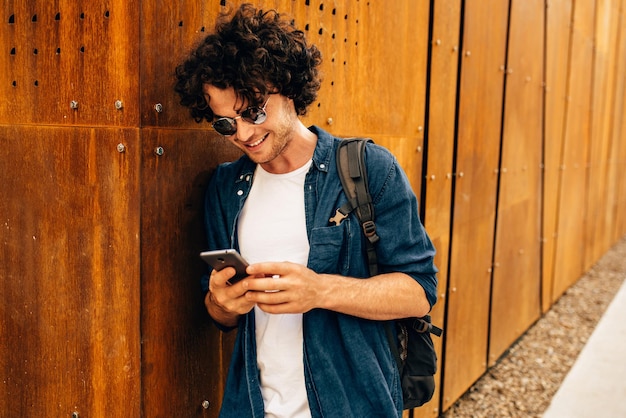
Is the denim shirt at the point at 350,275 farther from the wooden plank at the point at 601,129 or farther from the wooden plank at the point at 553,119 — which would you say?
the wooden plank at the point at 601,129

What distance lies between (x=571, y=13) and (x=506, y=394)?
14.8ft

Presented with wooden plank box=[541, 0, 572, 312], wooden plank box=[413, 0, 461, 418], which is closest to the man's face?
wooden plank box=[413, 0, 461, 418]

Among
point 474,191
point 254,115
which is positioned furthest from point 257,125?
point 474,191

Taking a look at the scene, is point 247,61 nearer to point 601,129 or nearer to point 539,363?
point 539,363

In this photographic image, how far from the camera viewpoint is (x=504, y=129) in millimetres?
5230

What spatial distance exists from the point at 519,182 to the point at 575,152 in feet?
9.05

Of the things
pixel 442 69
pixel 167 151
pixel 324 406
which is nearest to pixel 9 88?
pixel 167 151

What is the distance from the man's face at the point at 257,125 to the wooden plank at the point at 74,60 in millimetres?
292

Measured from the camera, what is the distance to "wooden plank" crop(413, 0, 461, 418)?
3.90m

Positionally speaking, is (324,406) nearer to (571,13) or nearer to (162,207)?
(162,207)

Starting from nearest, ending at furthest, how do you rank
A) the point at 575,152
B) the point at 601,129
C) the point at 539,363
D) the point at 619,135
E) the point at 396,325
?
the point at 396,325 → the point at 539,363 → the point at 575,152 → the point at 601,129 → the point at 619,135

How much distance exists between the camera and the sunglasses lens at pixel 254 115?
185 centimetres

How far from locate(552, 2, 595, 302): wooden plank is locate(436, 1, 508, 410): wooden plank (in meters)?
2.88

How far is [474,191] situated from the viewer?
186 inches
